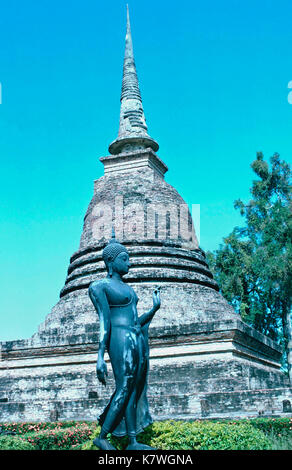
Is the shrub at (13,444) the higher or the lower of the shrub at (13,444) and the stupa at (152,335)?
the lower

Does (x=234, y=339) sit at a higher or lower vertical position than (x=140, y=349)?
higher

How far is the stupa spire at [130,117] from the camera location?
20547 mm

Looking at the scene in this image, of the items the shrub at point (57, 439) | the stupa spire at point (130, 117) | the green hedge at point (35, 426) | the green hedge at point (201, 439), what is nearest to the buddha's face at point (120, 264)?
the green hedge at point (201, 439)

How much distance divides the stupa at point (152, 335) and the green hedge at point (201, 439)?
4005mm

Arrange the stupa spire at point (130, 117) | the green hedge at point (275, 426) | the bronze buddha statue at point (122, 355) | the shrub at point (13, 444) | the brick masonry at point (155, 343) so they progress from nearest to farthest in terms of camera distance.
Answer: the bronze buddha statue at point (122, 355) < the shrub at point (13, 444) < the green hedge at point (275, 426) < the brick masonry at point (155, 343) < the stupa spire at point (130, 117)

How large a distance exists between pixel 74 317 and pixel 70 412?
13.0 ft

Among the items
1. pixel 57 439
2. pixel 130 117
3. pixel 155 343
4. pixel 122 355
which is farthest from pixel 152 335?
pixel 130 117

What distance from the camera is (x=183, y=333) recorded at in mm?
13172

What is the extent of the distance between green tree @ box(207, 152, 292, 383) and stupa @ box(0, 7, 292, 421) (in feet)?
20.5

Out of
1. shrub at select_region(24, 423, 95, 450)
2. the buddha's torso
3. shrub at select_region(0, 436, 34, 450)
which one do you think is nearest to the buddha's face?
the buddha's torso

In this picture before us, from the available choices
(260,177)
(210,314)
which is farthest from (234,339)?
(260,177)

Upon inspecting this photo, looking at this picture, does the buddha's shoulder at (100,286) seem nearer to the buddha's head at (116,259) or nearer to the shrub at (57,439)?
the buddha's head at (116,259)

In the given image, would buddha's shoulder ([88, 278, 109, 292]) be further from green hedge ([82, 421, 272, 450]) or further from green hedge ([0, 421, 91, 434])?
green hedge ([0, 421, 91, 434])
